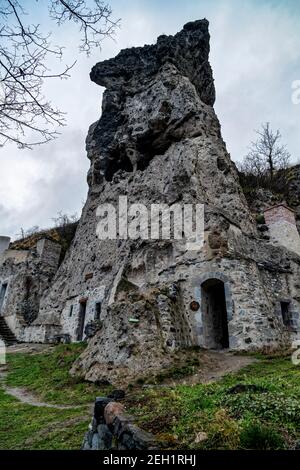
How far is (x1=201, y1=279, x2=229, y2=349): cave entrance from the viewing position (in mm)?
11969

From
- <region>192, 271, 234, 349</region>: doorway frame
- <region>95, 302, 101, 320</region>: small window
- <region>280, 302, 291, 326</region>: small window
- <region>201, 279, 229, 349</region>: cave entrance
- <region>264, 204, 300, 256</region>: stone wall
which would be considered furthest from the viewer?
<region>95, 302, 101, 320</region>: small window

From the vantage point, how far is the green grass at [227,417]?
9.88 ft

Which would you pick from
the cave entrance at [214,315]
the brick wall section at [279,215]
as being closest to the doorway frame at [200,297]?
the cave entrance at [214,315]

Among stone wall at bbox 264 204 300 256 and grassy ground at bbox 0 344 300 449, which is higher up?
stone wall at bbox 264 204 300 256

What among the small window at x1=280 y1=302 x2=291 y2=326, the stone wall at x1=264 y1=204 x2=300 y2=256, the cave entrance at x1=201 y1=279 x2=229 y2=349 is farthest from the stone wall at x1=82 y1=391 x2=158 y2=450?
the stone wall at x1=264 y1=204 x2=300 y2=256

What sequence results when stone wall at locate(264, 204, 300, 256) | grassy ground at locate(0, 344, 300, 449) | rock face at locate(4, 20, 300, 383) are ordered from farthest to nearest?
stone wall at locate(264, 204, 300, 256) → rock face at locate(4, 20, 300, 383) → grassy ground at locate(0, 344, 300, 449)

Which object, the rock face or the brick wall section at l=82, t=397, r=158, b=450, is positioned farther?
the rock face

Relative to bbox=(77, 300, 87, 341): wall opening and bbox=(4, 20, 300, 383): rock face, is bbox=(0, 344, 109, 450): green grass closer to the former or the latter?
bbox=(4, 20, 300, 383): rock face

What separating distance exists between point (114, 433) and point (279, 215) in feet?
48.2

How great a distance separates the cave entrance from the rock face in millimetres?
53

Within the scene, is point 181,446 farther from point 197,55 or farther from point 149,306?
point 197,55

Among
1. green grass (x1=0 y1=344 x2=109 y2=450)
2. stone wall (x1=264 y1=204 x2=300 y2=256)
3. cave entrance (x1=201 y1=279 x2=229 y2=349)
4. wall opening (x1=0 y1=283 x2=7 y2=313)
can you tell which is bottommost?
green grass (x1=0 y1=344 x2=109 y2=450)

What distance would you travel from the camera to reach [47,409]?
Answer: 283 inches

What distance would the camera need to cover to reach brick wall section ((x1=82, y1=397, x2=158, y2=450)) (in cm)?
320
